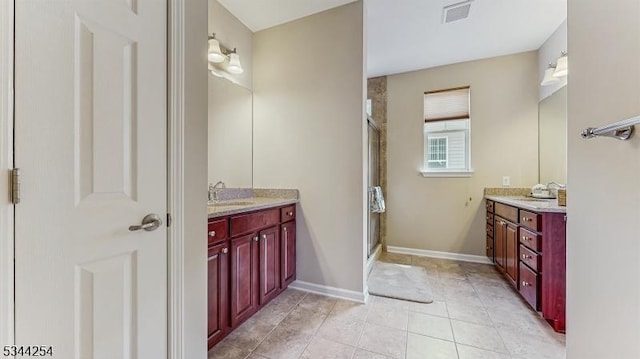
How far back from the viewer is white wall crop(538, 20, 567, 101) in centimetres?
255

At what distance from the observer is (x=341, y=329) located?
1.83 m

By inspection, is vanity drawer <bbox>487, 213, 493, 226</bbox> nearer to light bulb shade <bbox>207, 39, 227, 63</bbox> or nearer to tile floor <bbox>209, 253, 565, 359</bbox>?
tile floor <bbox>209, 253, 565, 359</bbox>

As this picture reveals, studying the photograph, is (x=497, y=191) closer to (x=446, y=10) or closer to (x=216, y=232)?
(x=446, y=10)

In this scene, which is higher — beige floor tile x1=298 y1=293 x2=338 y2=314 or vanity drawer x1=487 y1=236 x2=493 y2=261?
vanity drawer x1=487 y1=236 x2=493 y2=261

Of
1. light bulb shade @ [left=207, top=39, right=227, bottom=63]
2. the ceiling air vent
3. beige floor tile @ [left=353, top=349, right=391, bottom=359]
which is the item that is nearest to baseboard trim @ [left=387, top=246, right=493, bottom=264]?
beige floor tile @ [left=353, top=349, right=391, bottom=359]

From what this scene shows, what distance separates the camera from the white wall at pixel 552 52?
8.38 ft

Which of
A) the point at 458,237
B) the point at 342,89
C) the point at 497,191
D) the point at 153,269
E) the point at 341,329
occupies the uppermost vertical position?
the point at 342,89

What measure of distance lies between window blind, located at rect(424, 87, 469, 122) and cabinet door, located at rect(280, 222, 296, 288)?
8.32 ft

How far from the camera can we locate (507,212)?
8.45ft

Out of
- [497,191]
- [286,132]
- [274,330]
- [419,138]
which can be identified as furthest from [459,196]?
[274,330]

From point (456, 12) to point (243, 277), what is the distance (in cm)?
298

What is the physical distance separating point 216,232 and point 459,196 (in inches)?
124

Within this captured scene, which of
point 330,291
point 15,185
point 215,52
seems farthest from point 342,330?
point 215,52

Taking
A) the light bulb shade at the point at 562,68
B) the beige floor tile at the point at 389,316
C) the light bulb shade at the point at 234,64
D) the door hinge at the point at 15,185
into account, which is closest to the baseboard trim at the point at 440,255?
the beige floor tile at the point at 389,316
